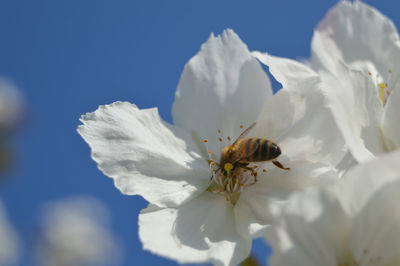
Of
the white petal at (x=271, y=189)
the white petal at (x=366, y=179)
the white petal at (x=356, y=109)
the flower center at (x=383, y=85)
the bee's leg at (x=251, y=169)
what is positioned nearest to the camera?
the white petal at (x=366, y=179)

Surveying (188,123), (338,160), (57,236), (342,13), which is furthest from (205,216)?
(57,236)

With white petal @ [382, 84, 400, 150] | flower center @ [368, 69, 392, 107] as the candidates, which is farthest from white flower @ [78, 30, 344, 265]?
flower center @ [368, 69, 392, 107]

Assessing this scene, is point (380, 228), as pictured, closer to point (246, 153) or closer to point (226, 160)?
point (246, 153)

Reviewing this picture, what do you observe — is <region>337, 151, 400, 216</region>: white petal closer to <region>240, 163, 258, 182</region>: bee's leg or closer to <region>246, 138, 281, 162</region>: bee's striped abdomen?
<region>246, 138, 281, 162</region>: bee's striped abdomen

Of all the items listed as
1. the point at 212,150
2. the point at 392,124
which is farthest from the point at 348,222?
the point at 212,150

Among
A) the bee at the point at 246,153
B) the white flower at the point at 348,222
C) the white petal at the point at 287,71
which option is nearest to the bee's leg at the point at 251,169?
the bee at the point at 246,153

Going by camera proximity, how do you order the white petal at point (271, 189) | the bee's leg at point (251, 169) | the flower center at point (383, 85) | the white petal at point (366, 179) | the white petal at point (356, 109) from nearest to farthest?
the white petal at point (366, 179) → the white petal at point (356, 109) → the white petal at point (271, 189) → the bee's leg at point (251, 169) → the flower center at point (383, 85)

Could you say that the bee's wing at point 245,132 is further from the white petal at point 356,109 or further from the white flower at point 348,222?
the white flower at point 348,222
